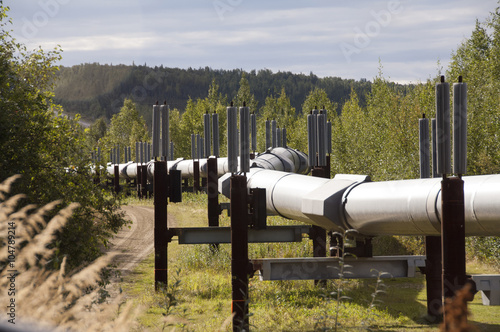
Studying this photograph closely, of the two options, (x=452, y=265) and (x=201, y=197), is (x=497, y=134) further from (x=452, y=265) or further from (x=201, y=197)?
(x=201, y=197)

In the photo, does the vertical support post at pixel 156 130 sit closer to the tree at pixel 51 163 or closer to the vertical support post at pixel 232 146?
the tree at pixel 51 163

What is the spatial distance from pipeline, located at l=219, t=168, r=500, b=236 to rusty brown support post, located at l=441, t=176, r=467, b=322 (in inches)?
15.9

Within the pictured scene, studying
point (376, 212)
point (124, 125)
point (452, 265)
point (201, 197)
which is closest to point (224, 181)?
point (376, 212)

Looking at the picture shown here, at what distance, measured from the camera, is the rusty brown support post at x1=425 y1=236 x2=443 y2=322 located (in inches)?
471

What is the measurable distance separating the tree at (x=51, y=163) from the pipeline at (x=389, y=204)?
457 centimetres

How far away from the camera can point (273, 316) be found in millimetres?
12070

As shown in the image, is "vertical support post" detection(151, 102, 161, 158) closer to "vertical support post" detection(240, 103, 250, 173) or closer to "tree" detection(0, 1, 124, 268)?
"tree" detection(0, 1, 124, 268)

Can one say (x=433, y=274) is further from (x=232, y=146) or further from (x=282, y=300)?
(x=232, y=146)

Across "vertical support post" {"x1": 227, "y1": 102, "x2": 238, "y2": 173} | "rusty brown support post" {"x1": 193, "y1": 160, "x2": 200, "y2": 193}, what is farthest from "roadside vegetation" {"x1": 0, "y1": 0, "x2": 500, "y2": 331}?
"rusty brown support post" {"x1": 193, "y1": 160, "x2": 200, "y2": 193}

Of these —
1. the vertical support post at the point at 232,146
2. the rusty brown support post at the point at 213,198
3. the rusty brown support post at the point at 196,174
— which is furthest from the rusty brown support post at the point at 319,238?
the rusty brown support post at the point at 196,174

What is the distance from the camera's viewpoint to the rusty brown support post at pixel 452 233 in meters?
8.08

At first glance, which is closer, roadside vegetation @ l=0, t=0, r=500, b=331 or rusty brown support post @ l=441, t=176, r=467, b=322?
roadside vegetation @ l=0, t=0, r=500, b=331

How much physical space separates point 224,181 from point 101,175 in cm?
467

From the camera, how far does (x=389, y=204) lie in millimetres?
9781
